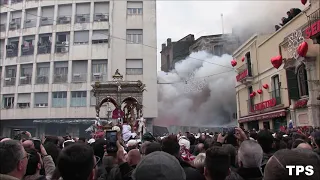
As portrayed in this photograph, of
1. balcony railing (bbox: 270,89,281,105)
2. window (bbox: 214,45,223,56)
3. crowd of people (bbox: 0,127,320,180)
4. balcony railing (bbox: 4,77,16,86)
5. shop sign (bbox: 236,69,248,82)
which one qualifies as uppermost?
window (bbox: 214,45,223,56)

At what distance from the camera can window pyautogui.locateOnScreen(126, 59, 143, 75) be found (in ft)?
94.8

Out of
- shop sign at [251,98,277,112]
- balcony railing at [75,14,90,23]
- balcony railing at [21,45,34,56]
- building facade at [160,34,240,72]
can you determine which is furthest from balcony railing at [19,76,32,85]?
building facade at [160,34,240,72]

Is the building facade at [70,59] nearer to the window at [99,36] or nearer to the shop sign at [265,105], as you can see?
the window at [99,36]

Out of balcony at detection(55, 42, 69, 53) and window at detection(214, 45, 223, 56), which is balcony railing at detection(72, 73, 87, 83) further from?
window at detection(214, 45, 223, 56)

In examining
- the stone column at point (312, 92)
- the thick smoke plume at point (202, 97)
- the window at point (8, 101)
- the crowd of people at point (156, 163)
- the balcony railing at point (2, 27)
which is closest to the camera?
the crowd of people at point (156, 163)

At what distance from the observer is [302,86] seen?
17.4 m

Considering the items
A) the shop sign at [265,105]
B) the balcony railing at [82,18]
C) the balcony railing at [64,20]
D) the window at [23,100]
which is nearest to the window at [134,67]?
the balcony railing at [82,18]

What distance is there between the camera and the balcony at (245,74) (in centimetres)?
2388

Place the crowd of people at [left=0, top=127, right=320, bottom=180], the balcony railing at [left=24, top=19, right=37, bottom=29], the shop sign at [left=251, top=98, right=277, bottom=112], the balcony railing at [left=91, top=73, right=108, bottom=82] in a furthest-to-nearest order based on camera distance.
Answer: the balcony railing at [left=24, top=19, right=37, bottom=29] < the balcony railing at [left=91, top=73, right=108, bottom=82] < the shop sign at [left=251, top=98, right=277, bottom=112] < the crowd of people at [left=0, top=127, right=320, bottom=180]

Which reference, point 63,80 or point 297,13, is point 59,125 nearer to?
point 63,80

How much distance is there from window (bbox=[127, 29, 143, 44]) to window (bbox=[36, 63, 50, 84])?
28.4 ft

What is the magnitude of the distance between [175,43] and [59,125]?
80.4 feet

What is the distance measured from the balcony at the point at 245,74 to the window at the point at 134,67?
30.9 feet

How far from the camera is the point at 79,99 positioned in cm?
2839
